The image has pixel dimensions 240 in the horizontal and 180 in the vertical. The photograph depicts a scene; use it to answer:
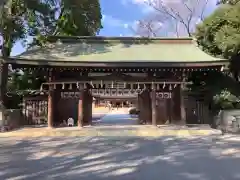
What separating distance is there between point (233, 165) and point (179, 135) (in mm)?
7379

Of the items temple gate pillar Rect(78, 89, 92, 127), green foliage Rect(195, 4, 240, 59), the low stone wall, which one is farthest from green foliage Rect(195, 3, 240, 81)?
the low stone wall

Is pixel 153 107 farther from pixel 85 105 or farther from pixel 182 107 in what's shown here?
pixel 85 105

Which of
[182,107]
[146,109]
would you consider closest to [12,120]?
[146,109]

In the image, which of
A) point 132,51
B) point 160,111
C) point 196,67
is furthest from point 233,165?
point 132,51

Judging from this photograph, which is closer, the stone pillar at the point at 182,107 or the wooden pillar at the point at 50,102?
the wooden pillar at the point at 50,102

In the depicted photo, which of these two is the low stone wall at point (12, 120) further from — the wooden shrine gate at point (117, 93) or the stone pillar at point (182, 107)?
the stone pillar at point (182, 107)

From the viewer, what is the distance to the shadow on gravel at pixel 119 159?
7.53m

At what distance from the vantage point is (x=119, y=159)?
31.7 feet

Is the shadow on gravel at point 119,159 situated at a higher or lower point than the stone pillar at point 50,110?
A: lower

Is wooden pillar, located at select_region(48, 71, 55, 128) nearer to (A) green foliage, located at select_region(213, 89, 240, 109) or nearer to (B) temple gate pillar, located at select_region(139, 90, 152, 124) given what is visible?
(B) temple gate pillar, located at select_region(139, 90, 152, 124)

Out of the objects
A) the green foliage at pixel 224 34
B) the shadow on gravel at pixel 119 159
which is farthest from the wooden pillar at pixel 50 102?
the green foliage at pixel 224 34

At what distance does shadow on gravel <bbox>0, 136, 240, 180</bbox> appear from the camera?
24.7 ft

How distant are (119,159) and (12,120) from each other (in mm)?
11622

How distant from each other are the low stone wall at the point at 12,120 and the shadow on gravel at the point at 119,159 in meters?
4.06
